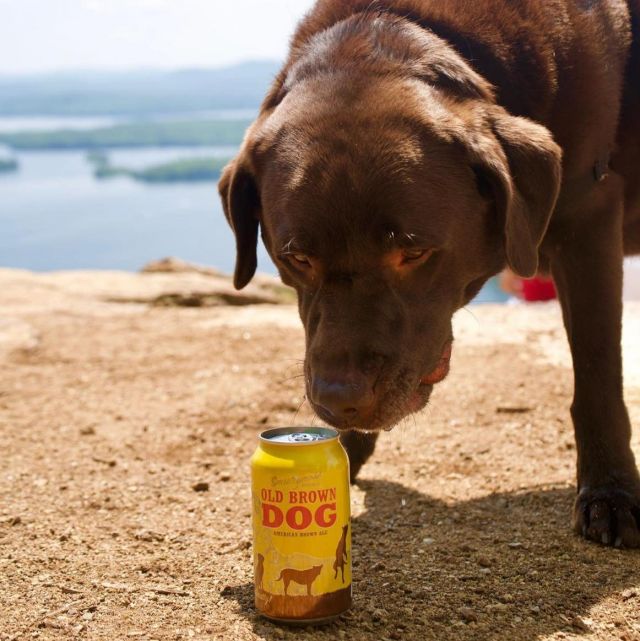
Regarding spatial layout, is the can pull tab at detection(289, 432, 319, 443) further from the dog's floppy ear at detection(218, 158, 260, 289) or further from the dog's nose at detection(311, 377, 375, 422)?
the dog's floppy ear at detection(218, 158, 260, 289)

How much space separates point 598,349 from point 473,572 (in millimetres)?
742

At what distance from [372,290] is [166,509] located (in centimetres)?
111

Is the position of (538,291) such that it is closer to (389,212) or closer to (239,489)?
(239,489)

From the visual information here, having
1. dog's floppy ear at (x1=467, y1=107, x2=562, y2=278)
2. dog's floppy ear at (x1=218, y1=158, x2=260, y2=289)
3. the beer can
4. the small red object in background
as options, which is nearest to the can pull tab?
the beer can

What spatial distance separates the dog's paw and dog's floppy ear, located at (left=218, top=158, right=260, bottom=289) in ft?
3.83

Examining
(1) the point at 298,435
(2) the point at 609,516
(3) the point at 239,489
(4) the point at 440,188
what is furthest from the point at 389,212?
(3) the point at 239,489

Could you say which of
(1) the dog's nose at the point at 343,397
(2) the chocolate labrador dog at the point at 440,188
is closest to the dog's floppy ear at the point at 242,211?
(2) the chocolate labrador dog at the point at 440,188

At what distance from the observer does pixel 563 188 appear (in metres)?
2.97

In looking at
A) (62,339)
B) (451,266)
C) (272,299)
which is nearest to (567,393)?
(451,266)

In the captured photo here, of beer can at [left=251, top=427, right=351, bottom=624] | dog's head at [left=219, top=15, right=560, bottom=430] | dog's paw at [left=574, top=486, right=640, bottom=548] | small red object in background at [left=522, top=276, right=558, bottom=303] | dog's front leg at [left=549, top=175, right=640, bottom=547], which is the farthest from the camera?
small red object in background at [left=522, top=276, right=558, bottom=303]

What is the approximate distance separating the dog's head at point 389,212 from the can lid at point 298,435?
0.10 m

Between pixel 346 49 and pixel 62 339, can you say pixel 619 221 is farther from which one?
pixel 62 339

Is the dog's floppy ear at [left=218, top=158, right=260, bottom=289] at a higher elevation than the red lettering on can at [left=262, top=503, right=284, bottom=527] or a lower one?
higher

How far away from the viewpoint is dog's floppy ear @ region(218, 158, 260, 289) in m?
2.98
